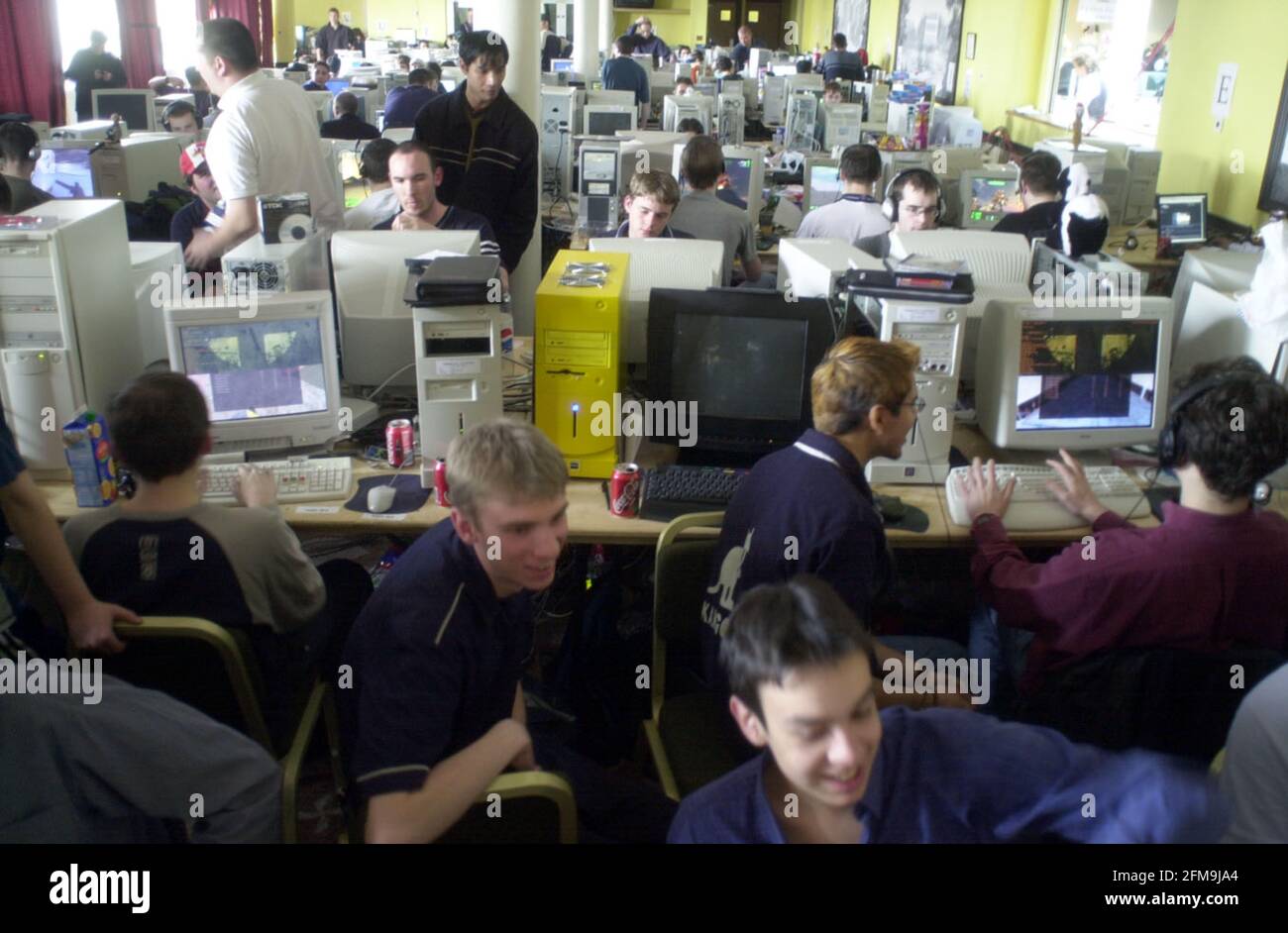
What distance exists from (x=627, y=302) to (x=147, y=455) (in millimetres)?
1271

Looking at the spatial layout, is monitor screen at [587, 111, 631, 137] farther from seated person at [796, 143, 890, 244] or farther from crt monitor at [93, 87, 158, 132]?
crt monitor at [93, 87, 158, 132]

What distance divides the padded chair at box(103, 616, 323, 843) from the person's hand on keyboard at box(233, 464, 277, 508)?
1.61 feet

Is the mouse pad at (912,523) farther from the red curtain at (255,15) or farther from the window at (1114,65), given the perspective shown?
the red curtain at (255,15)

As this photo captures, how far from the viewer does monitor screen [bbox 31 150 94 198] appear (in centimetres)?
493

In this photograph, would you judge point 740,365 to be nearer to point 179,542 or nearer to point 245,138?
point 179,542

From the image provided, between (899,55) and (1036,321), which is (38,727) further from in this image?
(899,55)

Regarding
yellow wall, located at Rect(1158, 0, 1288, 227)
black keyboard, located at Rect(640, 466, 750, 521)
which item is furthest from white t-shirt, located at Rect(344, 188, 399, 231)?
yellow wall, located at Rect(1158, 0, 1288, 227)

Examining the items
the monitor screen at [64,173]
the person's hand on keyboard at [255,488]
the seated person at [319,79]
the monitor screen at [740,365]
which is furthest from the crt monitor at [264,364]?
the seated person at [319,79]

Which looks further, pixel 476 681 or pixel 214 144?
pixel 214 144

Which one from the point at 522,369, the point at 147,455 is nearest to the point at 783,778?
the point at 147,455

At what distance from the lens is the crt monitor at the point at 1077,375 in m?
2.65

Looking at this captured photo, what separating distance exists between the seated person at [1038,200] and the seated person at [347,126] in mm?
4058

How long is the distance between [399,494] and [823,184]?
4024 mm

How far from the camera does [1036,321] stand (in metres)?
2.64
